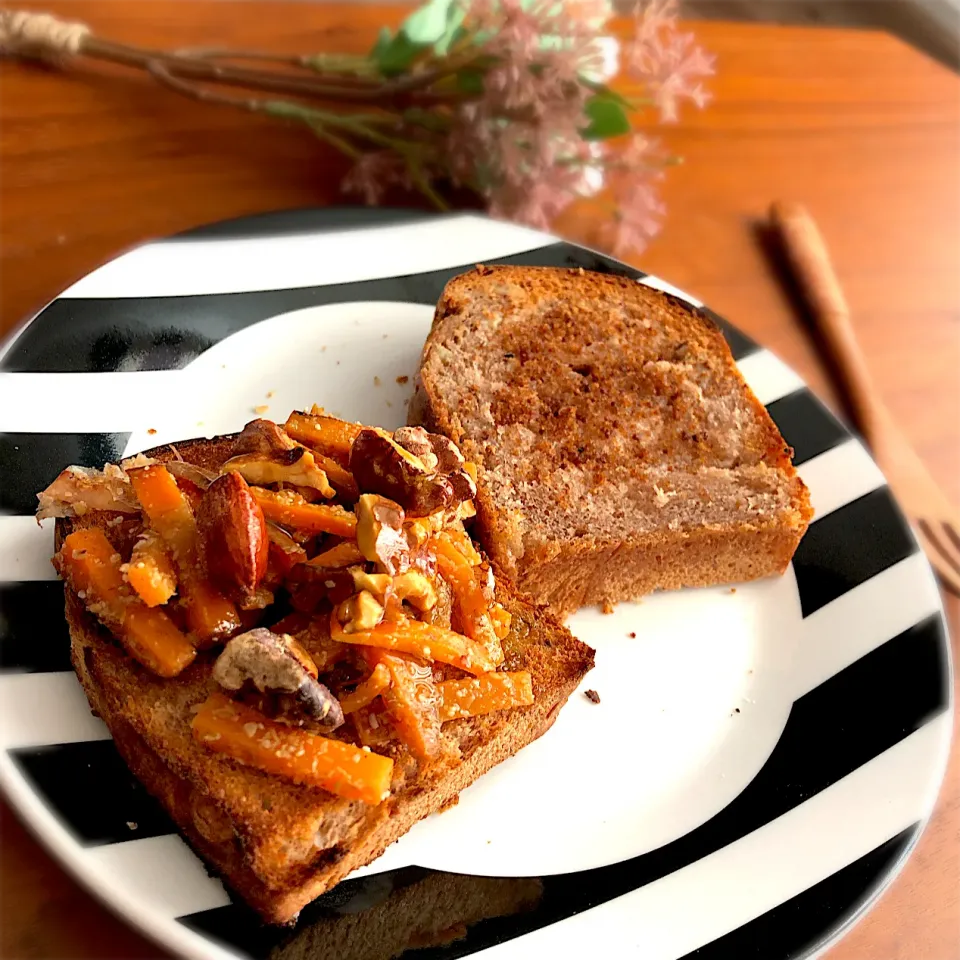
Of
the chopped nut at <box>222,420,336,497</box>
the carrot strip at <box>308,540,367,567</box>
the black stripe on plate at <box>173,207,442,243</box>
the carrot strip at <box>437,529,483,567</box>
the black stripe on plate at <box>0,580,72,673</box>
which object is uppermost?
the black stripe on plate at <box>173,207,442,243</box>

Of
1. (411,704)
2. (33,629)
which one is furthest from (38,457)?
(411,704)

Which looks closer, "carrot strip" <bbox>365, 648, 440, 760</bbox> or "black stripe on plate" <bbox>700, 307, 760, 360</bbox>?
"carrot strip" <bbox>365, 648, 440, 760</bbox>

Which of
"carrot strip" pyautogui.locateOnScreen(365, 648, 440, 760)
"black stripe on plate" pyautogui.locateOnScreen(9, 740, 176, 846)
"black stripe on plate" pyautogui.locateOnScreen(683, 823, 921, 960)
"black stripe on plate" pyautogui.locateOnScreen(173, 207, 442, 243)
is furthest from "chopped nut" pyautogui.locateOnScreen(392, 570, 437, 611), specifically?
"black stripe on plate" pyautogui.locateOnScreen(173, 207, 442, 243)

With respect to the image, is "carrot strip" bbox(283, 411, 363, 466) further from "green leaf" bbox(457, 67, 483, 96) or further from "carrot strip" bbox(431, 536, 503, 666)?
"green leaf" bbox(457, 67, 483, 96)

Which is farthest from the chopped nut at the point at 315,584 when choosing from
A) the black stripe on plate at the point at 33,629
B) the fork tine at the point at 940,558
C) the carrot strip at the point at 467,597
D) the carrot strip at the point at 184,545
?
the fork tine at the point at 940,558

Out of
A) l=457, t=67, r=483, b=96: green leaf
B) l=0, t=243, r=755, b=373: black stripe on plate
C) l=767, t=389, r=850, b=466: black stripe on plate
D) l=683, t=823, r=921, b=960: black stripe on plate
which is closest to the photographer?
l=683, t=823, r=921, b=960: black stripe on plate

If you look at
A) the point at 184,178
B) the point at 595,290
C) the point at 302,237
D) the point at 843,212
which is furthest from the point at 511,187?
the point at 843,212

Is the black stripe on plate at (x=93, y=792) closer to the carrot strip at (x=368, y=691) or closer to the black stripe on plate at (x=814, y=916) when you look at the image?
the carrot strip at (x=368, y=691)

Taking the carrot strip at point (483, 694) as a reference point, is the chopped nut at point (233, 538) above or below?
above
